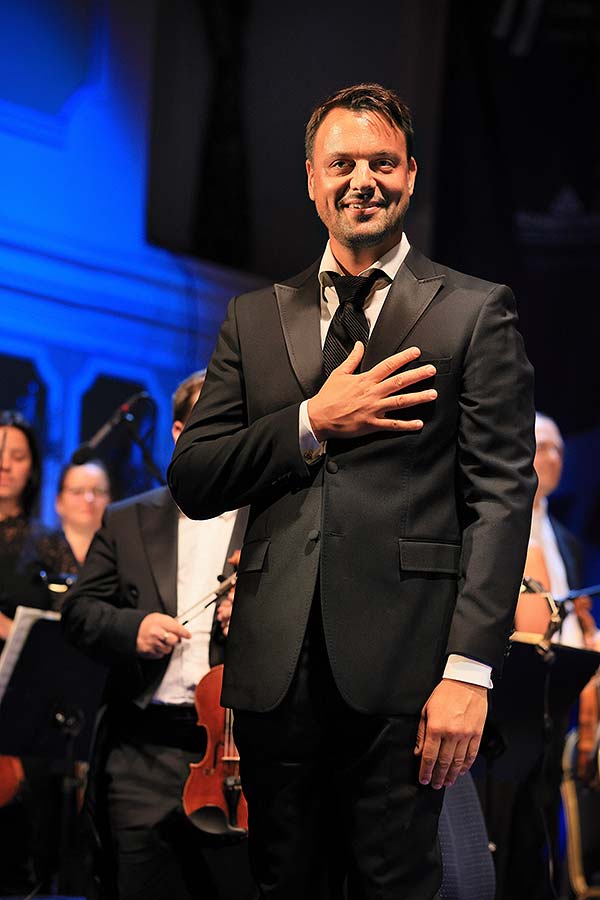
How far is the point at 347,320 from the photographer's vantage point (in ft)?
6.87

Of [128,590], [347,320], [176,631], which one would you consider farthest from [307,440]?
[128,590]

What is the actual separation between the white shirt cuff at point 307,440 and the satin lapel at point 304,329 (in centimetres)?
9

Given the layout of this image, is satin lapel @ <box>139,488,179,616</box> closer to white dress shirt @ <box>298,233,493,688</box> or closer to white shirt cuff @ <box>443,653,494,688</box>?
white dress shirt @ <box>298,233,493,688</box>

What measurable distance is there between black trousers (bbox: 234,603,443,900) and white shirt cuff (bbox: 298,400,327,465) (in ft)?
0.81

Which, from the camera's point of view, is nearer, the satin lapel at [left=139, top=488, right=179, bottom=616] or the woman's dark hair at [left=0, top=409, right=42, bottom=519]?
the satin lapel at [left=139, top=488, right=179, bottom=616]

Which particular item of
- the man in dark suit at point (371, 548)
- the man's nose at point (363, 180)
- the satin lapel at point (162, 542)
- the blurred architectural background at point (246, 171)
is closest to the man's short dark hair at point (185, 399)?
the satin lapel at point (162, 542)

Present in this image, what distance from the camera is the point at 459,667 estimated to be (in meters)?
1.85

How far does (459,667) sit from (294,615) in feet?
0.90

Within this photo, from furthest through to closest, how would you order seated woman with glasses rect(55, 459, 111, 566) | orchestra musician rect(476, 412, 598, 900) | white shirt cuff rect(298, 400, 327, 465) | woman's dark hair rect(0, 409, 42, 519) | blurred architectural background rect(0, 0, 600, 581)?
blurred architectural background rect(0, 0, 600, 581), seated woman with glasses rect(55, 459, 111, 566), woman's dark hair rect(0, 409, 42, 519), orchestra musician rect(476, 412, 598, 900), white shirt cuff rect(298, 400, 327, 465)

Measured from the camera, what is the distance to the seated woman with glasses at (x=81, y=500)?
5.27 metres

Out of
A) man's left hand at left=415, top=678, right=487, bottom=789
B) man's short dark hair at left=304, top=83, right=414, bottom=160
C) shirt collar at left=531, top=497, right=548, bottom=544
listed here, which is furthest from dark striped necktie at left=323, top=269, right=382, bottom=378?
shirt collar at left=531, top=497, right=548, bottom=544

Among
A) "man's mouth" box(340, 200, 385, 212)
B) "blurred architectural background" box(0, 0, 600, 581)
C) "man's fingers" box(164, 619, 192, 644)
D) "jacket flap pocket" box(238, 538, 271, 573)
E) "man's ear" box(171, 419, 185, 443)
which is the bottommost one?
"man's fingers" box(164, 619, 192, 644)

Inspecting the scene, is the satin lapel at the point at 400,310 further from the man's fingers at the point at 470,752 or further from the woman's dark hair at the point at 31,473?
the woman's dark hair at the point at 31,473

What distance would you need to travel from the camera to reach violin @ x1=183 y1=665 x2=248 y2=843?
9.34 feet
